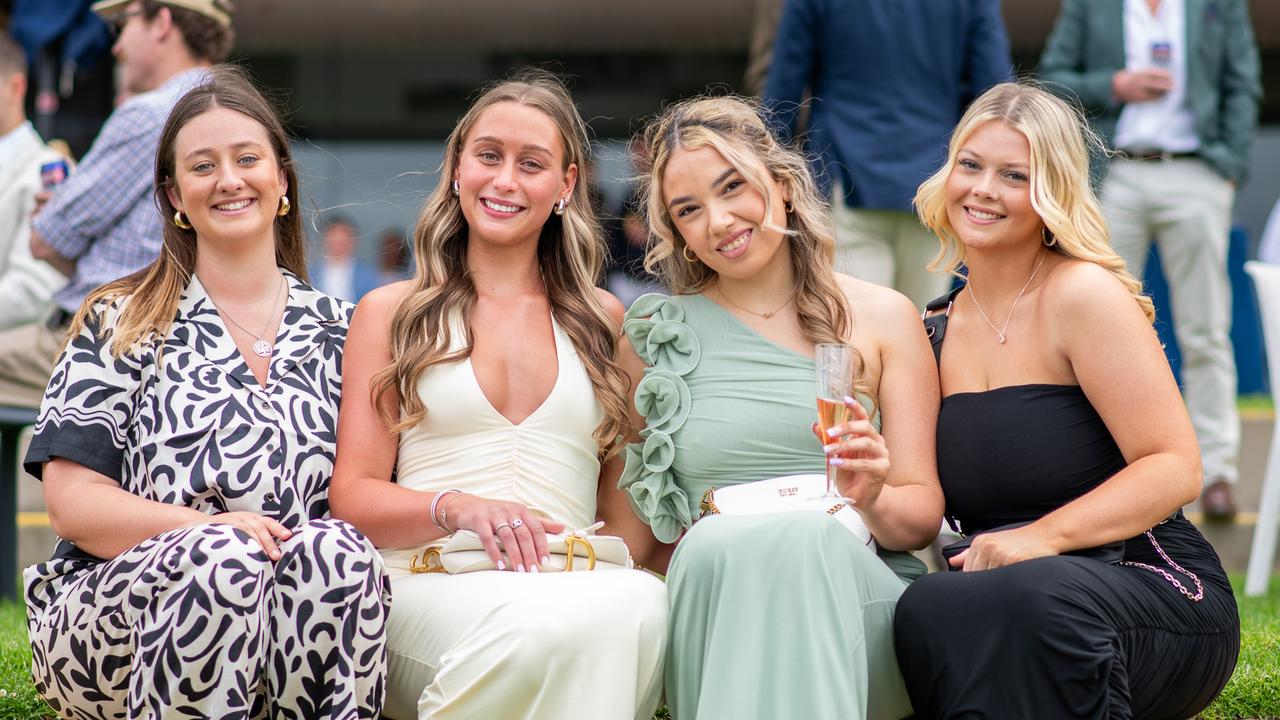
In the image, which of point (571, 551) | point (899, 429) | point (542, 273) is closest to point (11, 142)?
point (542, 273)

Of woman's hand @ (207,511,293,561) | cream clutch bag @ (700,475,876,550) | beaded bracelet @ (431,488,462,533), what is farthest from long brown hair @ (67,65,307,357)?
cream clutch bag @ (700,475,876,550)

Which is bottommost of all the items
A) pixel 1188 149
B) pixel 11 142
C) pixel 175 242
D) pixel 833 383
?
pixel 833 383

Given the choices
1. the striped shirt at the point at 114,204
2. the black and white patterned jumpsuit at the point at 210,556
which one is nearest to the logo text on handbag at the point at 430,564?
the black and white patterned jumpsuit at the point at 210,556

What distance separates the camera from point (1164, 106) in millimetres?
5574

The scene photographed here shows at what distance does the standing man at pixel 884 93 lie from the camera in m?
4.93

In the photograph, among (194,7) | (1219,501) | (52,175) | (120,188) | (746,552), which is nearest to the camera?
(746,552)

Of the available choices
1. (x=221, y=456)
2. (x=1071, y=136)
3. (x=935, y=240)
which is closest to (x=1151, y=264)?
(x=935, y=240)

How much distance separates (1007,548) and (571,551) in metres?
0.90

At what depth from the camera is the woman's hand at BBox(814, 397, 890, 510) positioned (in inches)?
104

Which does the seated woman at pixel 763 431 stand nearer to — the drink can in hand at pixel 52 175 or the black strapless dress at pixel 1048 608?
the black strapless dress at pixel 1048 608

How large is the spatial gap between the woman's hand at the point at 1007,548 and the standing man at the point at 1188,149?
300 centimetres

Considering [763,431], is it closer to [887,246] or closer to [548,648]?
[548,648]

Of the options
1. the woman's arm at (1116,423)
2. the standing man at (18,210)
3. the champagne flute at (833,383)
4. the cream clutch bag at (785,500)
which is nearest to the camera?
the champagne flute at (833,383)

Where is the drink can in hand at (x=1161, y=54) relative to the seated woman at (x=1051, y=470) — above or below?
above
